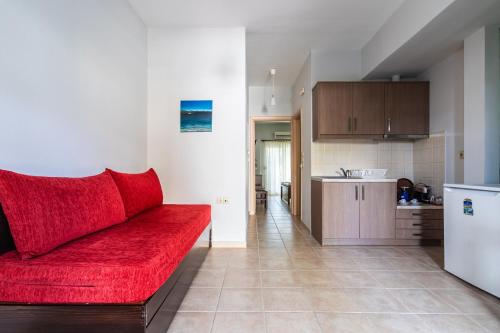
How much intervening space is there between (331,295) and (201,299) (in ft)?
3.28

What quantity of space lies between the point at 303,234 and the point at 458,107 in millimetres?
2547

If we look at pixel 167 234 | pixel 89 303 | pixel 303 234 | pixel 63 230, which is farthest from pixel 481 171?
pixel 63 230

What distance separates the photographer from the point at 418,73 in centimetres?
338

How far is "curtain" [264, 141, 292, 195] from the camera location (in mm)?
8805

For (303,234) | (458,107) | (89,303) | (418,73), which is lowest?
(303,234)

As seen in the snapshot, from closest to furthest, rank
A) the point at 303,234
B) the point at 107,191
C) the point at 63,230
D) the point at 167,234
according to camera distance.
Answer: the point at 63,230
the point at 167,234
the point at 107,191
the point at 303,234

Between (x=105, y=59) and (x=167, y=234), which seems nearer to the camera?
(x=167, y=234)

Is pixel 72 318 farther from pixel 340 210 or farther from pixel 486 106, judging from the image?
pixel 486 106

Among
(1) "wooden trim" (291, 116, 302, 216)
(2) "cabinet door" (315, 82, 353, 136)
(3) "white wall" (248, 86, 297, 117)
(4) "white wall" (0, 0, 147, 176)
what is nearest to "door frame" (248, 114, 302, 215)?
(1) "wooden trim" (291, 116, 302, 216)

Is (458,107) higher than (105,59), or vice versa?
(105,59)

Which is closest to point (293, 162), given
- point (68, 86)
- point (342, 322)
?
point (342, 322)

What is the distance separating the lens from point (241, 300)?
5.56 feet

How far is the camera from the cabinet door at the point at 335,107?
3195mm

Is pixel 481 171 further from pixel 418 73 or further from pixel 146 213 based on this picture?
pixel 146 213
